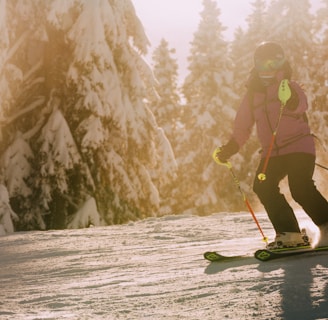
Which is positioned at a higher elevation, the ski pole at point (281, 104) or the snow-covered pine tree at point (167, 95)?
the snow-covered pine tree at point (167, 95)

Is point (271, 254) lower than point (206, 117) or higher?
lower

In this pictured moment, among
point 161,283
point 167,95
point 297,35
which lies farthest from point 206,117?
point 161,283

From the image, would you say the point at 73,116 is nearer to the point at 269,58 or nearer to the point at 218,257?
the point at 269,58

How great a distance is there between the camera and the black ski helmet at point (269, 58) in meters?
4.44

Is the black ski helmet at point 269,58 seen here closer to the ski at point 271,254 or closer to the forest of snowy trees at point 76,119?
the ski at point 271,254

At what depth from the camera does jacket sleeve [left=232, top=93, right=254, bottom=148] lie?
463 cm

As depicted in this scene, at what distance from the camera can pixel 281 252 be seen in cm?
389

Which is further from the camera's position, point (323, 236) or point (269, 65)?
point (269, 65)

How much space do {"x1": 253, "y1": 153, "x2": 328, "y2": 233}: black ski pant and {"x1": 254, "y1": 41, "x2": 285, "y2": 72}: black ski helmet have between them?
0.73 meters

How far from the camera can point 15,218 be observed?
14.0 meters

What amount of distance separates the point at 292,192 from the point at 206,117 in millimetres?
25408

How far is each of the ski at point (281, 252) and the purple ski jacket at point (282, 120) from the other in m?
0.75

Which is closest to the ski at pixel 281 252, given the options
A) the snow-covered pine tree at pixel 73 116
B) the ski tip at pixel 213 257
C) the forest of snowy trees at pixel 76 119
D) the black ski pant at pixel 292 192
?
the black ski pant at pixel 292 192

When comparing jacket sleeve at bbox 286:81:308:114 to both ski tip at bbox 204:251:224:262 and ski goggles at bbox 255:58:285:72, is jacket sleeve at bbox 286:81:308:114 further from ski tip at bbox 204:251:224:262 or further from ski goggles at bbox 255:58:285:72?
ski tip at bbox 204:251:224:262
